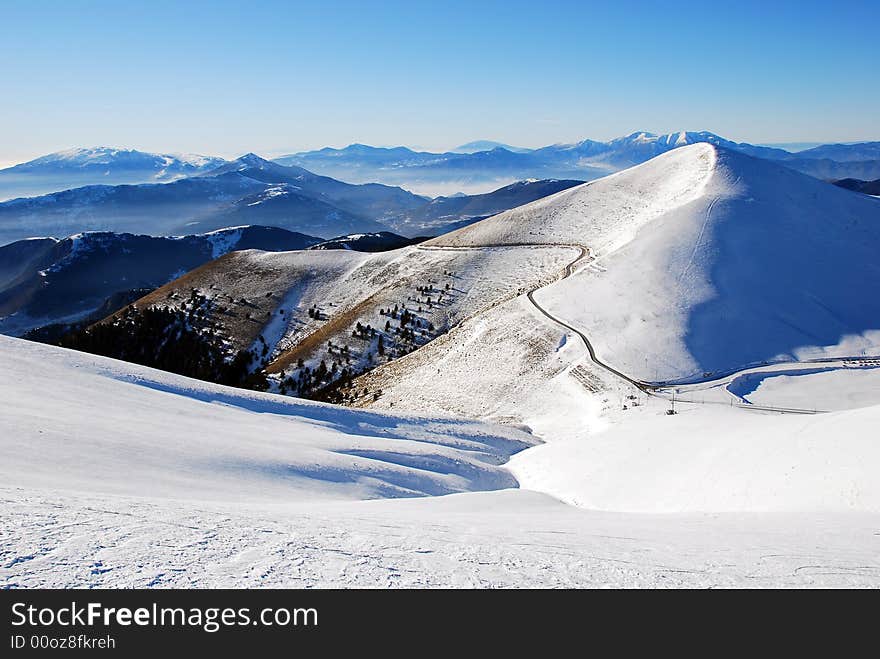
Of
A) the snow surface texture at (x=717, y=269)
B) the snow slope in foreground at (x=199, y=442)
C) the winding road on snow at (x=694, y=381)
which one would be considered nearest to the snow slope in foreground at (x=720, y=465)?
the snow slope in foreground at (x=199, y=442)

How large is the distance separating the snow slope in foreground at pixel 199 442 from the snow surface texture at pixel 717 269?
76.3ft

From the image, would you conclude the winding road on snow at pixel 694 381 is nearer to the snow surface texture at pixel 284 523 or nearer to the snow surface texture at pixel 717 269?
the snow surface texture at pixel 717 269

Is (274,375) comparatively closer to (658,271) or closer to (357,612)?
(658,271)

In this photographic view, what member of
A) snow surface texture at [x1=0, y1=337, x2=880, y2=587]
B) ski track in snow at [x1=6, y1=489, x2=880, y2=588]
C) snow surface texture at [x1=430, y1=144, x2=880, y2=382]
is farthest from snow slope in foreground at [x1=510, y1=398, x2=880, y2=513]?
snow surface texture at [x1=430, y1=144, x2=880, y2=382]

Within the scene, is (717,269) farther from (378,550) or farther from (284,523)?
(378,550)

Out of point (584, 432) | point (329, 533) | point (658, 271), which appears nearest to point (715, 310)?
point (658, 271)

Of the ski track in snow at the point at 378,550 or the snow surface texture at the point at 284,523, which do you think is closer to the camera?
the ski track in snow at the point at 378,550

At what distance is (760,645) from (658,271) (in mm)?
56974

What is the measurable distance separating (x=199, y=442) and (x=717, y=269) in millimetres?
55272

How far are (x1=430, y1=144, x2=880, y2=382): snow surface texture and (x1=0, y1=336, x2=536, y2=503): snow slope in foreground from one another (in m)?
23.3

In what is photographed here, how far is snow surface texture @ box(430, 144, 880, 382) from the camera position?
1831 inches

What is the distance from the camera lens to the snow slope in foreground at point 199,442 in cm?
1296

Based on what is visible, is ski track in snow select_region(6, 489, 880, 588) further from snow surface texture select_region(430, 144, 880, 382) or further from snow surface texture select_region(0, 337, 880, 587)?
snow surface texture select_region(430, 144, 880, 382)

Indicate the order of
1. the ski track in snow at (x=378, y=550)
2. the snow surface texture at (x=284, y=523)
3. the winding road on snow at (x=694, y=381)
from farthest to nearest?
the winding road on snow at (x=694, y=381) < the snow surface texture at (x=284, y=523) < the ski track in snow at (x=378, y=550)
